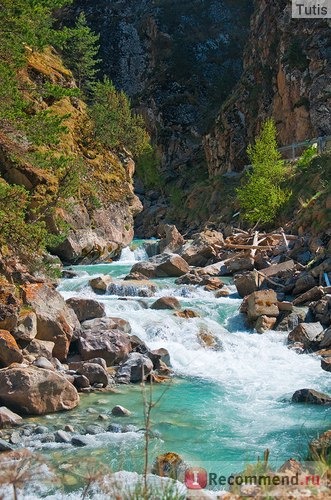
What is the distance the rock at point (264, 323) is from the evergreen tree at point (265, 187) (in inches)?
691

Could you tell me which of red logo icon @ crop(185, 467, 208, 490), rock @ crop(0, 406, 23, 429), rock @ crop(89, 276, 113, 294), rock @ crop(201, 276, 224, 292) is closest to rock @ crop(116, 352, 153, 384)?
rock @ crop(0, 406, 23, 429)

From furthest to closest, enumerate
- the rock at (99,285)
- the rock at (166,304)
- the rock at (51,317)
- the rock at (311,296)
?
1. the rock at (99,285)
2. the rock at (311,296)
3. the rock at (166,304)
4. the rock at (51,317)

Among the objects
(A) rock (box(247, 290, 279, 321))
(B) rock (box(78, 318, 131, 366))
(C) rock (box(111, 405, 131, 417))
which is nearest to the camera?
(C) rock (box(111, 405, 131, 417))

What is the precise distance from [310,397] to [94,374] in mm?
5022

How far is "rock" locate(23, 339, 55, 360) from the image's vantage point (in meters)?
12.9

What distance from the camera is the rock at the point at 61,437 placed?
9.32 m

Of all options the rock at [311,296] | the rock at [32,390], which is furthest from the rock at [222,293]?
the rock at [32,390]

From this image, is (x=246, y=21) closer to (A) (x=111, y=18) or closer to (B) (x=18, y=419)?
(A) (x=111, y=18)

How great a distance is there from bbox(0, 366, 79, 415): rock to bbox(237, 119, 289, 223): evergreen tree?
26.1 meters

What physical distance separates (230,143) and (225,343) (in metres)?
47.4

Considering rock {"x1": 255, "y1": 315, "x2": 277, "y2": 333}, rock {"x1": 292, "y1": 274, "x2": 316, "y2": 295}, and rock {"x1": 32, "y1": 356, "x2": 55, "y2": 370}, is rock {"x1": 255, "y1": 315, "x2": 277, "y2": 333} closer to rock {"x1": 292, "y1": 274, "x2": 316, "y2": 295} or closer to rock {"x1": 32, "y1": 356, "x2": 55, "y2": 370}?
rock {"x1": 292, "y1": 274, "x2": 316, "y2": 295}

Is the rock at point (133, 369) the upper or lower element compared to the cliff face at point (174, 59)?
lower

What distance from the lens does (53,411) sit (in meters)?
10.9

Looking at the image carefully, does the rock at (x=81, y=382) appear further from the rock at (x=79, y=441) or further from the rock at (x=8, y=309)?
the rock at (x=79, y=441)
